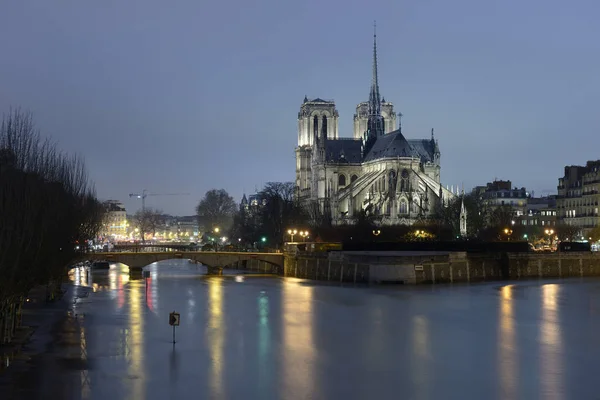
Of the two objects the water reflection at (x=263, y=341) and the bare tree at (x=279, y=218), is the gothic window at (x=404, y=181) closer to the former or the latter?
the bare tree at (x=279, y=218)

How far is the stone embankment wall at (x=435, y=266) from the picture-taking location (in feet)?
225

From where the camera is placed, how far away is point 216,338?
→ 38.0 metres

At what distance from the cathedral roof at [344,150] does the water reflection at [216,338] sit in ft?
256

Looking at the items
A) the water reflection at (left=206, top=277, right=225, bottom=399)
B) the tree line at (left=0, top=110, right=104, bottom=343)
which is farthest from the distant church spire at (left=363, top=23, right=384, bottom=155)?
the tree line at (left=0, top=110, right=104, bottom=343)

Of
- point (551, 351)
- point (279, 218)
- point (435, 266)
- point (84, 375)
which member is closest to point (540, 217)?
point (279, 218)

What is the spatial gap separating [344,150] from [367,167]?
7.93m

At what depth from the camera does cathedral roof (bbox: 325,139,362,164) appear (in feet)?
465

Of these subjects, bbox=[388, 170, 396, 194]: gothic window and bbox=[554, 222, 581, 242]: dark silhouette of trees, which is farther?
bbox=[388, 170, 396, 194]: gothic window

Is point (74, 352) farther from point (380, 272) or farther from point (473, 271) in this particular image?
point (473, 271)

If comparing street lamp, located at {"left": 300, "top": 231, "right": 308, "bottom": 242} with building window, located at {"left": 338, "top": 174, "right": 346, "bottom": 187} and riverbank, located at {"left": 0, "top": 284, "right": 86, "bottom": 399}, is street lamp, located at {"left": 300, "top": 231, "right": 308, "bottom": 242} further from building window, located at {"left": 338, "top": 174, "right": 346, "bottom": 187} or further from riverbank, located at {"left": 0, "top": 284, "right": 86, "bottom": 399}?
riverbank, located at {"left": 0, "top": 284, "right": 86, "bottom": 399}

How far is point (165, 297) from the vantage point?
5753 cm

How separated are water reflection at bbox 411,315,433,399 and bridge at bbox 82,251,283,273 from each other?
37.4m

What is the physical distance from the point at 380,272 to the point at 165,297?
1886 centimetres

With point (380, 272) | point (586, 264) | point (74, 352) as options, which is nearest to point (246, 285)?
point (380, 272)
